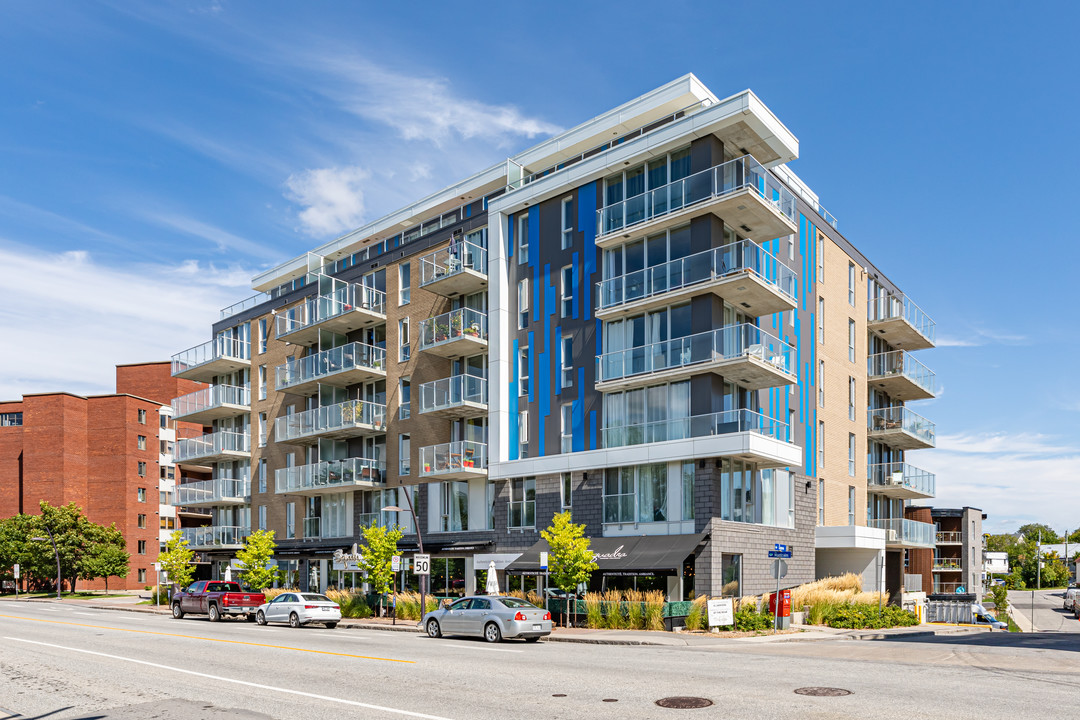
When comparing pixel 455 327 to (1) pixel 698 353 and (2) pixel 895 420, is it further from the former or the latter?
(2) pixel 895 420

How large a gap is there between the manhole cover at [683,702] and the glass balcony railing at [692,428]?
63.9 feet

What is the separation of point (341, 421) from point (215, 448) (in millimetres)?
12913

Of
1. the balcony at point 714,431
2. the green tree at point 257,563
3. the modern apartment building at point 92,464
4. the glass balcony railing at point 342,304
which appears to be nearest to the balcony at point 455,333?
the glass balcony railing at point 342,304

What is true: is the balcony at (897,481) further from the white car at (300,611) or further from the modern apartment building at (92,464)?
the modern apartment building at (92,464)

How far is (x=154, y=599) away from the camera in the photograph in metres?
58.2

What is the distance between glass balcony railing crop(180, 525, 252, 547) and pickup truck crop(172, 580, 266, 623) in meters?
12.2

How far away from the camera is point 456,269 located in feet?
136

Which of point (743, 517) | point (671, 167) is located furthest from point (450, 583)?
point (671, 167)

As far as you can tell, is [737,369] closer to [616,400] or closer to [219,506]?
[616,400]

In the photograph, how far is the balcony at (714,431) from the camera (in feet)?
107

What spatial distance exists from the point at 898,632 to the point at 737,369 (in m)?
10.9

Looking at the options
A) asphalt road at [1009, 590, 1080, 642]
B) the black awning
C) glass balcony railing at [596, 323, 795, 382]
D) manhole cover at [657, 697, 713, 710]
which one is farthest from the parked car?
asphalt road at [1009, 590, 1080, 642]

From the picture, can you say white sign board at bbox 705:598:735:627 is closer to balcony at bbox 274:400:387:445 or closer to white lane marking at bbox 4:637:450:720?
white lane marking at bbox 4:637:450:720

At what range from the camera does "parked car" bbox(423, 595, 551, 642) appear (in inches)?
1006
